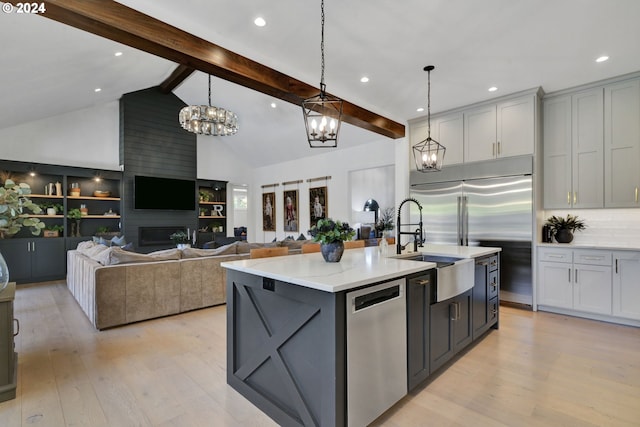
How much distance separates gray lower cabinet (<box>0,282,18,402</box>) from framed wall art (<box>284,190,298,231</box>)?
698 cm

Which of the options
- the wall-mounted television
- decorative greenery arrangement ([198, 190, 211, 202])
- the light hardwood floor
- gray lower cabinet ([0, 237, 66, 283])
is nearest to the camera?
the light hardwood floor

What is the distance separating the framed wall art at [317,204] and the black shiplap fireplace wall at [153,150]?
3.28m

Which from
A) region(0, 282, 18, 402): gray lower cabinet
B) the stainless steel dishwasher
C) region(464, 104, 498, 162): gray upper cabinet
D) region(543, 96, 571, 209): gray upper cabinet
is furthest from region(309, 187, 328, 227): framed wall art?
region(0, 282, 18, 402): gray lower cabinet

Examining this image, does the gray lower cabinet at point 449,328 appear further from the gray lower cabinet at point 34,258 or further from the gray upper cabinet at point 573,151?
the gray lower cabinet at point 34,258

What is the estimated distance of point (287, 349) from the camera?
195cm

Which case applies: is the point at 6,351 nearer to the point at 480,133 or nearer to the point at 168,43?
the point at 168,43

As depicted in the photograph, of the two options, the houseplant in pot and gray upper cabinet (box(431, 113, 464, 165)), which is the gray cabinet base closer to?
the houseplant in pot

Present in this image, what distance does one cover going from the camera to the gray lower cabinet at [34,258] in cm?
600

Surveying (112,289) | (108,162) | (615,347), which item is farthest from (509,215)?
(108,162)

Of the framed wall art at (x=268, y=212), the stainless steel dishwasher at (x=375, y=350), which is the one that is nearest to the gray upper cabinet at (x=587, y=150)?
the stainless steel dishwasher at (x=375, y=350)

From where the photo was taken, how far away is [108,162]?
24.3ft

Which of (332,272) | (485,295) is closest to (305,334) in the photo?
(332,272)

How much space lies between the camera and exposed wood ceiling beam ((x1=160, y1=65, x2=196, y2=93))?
265 inches

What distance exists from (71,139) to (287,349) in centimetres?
765
